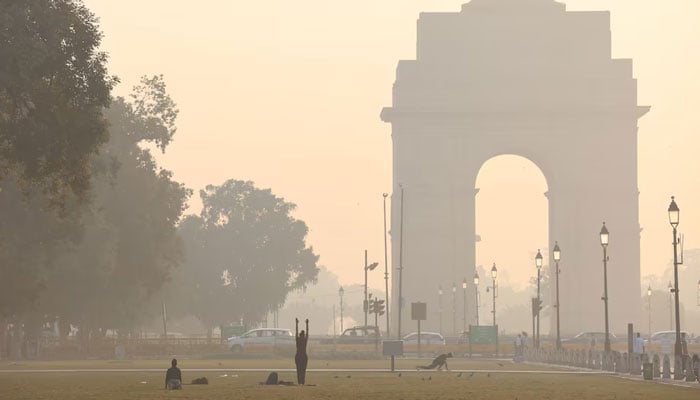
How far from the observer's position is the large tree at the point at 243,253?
13462cm

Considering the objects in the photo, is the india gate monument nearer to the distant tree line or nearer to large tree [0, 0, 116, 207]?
the distant tree line

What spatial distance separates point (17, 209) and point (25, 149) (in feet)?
70.6

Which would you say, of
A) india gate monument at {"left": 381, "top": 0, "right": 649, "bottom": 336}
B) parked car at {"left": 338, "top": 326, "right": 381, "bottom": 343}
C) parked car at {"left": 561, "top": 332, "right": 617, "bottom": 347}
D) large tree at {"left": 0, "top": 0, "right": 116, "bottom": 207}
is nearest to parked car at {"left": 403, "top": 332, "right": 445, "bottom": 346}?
parked car at {"left": 338, "top": 326, "right": 381, "bottom": 343}

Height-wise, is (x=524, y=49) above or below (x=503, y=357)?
above

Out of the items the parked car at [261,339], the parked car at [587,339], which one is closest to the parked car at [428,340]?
the parked car at [261,339]

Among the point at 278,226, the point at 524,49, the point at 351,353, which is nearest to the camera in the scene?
the point at 351,353

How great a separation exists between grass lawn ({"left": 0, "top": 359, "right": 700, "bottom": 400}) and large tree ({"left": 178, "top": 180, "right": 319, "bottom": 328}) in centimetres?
8031

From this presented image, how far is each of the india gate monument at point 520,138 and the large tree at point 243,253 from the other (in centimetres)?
2399

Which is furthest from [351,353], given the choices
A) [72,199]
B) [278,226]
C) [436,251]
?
[278,226]

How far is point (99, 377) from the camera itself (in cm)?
4659

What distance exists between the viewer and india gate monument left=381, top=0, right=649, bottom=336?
108250mm

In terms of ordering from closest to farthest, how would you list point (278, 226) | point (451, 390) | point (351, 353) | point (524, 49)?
point (451, 390) < point (351, 353) < point (524, 49) < point (278, 226)

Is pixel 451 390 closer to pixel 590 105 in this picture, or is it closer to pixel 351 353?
pixel 351 353

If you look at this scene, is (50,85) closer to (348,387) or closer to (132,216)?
(348,387)
